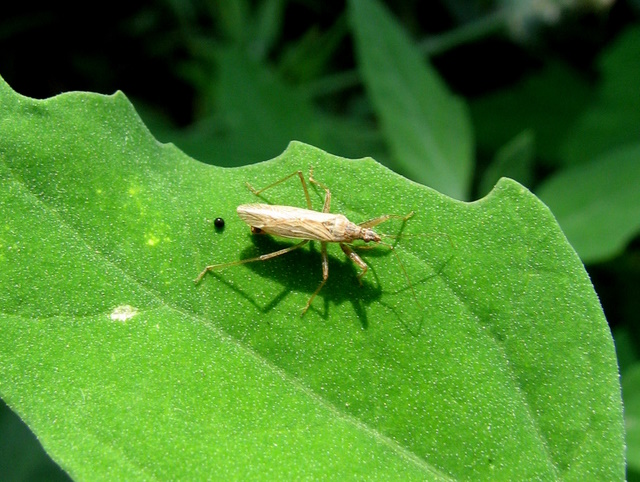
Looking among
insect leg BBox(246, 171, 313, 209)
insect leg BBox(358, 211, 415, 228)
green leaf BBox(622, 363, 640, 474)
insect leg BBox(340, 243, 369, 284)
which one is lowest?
insect leg BBox(340, 243, 369, 284)

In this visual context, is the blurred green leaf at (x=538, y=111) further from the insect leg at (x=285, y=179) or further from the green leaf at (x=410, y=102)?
the insect leg at (x=285, y=179)

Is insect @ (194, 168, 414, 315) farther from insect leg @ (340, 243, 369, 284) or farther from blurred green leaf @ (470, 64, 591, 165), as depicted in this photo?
blurred green leaf @ (470, 64, 591, 165)

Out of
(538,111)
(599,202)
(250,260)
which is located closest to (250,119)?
(250,260)

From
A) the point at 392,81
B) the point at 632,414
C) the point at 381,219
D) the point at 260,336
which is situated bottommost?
the point at 260,336

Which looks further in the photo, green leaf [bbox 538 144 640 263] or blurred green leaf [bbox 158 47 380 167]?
blurred green leaf [bbox 158 47 380 167]

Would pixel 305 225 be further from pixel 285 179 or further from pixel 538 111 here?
pixel 538 111

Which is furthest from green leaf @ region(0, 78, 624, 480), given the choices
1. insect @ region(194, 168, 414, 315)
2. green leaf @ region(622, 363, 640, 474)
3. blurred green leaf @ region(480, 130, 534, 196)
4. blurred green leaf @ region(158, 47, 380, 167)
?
blurred green leaf @ region(158, 47, 380, 167)

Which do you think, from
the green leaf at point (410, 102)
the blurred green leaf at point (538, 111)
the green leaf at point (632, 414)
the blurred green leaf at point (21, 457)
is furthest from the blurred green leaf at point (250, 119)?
the green leaf at point (632, 414)
